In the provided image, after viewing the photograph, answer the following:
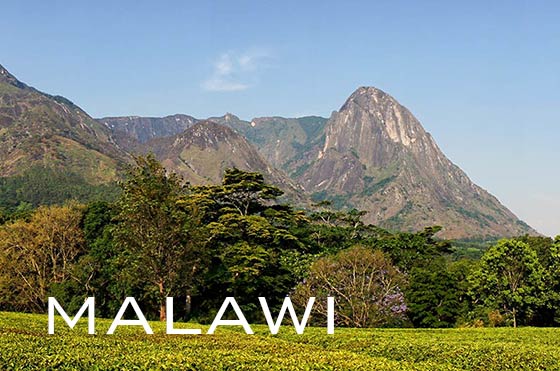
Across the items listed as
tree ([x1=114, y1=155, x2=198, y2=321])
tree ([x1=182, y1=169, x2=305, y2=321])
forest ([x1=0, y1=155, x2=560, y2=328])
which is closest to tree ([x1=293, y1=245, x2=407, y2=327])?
forest ([x1=0, y1=155, x2=560, y2=328])

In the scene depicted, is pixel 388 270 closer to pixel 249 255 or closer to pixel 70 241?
pixel 249 255

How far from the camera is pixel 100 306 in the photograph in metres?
45.3

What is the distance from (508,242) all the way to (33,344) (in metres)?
41.5

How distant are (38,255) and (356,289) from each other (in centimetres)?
2773

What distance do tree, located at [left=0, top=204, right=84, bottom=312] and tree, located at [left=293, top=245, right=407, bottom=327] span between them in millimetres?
20091

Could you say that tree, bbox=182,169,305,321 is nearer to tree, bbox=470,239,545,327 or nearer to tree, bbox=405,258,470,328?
tree, bbox=405,258,470,328

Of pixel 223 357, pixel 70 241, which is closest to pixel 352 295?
pixel 70 241

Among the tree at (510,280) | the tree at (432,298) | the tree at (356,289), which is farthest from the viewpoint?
the tree at (510,280)

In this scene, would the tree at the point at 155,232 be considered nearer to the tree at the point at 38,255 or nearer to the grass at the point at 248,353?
the grass at the point at 248,353

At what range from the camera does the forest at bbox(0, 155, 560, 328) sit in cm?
3688

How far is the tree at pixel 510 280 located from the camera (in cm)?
4506

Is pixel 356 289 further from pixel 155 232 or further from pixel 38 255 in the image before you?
pixel 38 255

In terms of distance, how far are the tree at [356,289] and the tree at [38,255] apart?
791 inches

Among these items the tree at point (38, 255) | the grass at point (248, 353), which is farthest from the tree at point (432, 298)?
the tree at point (38, 255)
